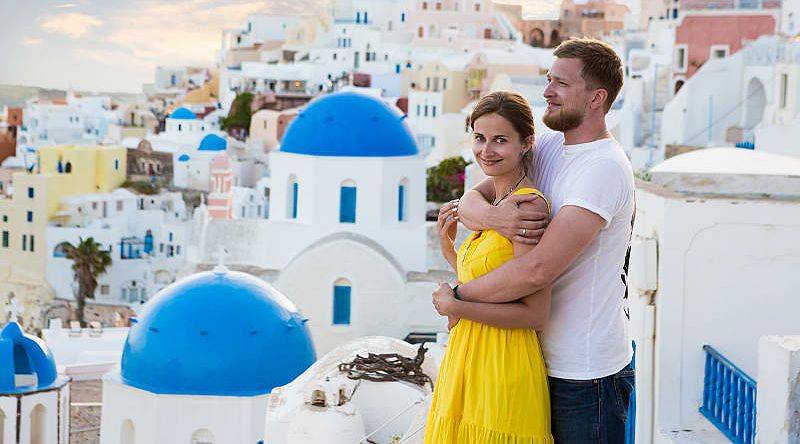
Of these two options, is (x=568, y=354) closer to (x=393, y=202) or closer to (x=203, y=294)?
(x=203, y=294)

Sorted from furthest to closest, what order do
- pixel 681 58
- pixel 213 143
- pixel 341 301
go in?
pixel 213 143 → pixel 681 58 → pixel 341 301

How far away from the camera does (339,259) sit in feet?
50.1

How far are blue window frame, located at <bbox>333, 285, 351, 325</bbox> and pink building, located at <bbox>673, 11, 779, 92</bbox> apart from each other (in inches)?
699

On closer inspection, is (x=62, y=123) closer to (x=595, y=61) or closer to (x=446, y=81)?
(x=446, y=81)

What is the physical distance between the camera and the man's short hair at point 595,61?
3.06 metres

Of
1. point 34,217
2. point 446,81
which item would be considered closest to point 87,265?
point 34,217

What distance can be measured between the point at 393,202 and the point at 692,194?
10470mm

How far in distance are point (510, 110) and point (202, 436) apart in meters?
8.07

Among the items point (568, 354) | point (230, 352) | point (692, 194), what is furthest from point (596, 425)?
point (230, 352)

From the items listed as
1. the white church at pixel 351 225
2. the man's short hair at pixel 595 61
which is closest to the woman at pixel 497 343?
the man's short hair at pixel 595 61

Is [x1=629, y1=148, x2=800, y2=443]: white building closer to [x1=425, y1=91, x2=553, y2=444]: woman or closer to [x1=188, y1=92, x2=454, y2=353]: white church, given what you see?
[x1=425, y1=91, x2=553, y2=444]: woman

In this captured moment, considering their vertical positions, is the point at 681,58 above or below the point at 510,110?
above

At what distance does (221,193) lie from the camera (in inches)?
1082

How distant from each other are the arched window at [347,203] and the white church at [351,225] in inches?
0.5
